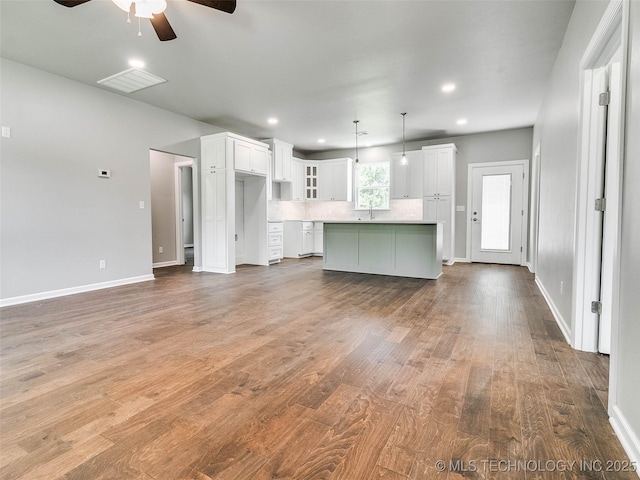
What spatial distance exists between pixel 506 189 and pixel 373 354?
6.06 m

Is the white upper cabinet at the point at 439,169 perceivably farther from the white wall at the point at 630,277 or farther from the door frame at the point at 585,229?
the white wall at the point at 630,277

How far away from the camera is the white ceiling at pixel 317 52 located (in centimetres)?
282

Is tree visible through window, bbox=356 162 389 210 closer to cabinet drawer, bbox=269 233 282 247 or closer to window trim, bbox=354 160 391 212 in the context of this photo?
window trim, bbox=354 160 391 212

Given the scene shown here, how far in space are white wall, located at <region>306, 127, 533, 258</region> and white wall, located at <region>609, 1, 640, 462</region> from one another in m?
5.94

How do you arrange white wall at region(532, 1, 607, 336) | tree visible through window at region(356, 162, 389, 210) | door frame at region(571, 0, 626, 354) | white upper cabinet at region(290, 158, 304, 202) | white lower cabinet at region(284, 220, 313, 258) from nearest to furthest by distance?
door frame at region(571, 0, 626, 354), white wall at region(532, 1, 607, 336), white upper cabinet at region(290, 158, 304, 202), white lower cabinet at region(284, 220, 313, 258), tree visible through window at region(356, 162, 389, 210)

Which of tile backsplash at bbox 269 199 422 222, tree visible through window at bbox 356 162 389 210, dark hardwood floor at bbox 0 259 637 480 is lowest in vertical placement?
dark hardwood floor at bbox 0 259 637 480

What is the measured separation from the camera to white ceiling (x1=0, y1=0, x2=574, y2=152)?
9.27ft

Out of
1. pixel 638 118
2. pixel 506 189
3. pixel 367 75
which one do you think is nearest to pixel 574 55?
pixel 638 118

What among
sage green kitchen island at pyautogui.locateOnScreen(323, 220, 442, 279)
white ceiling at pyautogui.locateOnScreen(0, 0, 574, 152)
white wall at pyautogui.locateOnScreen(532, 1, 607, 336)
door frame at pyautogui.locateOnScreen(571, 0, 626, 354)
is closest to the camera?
door frame at pyautogui.locateOnScreen(571, 0, 626, 354)

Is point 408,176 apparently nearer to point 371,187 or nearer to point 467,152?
point 371,187

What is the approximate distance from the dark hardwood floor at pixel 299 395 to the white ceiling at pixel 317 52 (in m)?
2.86

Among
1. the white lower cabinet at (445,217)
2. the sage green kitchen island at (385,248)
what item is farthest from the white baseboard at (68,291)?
the white lower cabinet at (445,217)

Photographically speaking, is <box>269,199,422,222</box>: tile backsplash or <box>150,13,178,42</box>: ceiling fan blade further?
<box>269,199,422,222</box>: tile backsplash

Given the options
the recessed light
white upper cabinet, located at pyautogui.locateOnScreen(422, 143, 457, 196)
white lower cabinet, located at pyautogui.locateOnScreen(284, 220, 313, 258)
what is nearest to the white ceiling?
the recessed light
